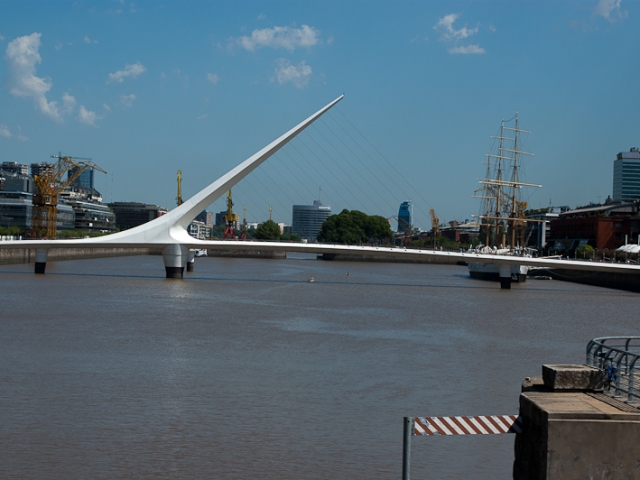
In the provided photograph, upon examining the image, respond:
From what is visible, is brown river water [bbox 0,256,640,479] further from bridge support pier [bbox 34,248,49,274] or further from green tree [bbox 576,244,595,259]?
green tree [bbox 576,244,595,259]

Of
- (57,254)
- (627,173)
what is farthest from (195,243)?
(627,173)

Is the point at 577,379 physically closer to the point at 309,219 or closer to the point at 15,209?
the point at 15,209

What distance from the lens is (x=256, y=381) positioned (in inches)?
364

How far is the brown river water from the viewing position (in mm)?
6184

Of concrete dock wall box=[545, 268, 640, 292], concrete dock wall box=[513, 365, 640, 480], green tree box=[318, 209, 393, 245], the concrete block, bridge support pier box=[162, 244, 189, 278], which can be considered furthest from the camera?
green tree box=[318, 209, 393, 245]

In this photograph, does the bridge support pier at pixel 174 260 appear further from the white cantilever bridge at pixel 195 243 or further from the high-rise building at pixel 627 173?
the high-rise building at pixel 627 173

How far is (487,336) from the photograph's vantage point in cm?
1478

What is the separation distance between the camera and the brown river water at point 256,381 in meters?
6.18

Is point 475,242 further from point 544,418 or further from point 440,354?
point 544,418

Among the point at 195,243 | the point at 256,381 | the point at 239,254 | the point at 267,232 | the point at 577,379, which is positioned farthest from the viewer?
the point at 267,232

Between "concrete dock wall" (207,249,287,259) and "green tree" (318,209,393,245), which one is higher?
"green tree" (318,209,393,245)

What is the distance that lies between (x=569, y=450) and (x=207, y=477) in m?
2.65

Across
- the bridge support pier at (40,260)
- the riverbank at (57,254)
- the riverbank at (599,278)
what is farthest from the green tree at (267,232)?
the bridge support pier at (40,260)

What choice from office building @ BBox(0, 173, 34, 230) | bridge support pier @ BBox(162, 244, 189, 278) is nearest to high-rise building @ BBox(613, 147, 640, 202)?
office building @ BBox(0, 173, 34, 230)
